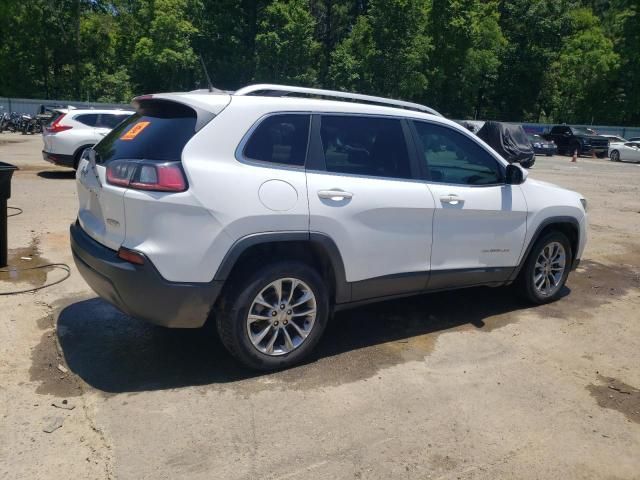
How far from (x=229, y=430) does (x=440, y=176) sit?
2621 mm

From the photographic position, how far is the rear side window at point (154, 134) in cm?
369

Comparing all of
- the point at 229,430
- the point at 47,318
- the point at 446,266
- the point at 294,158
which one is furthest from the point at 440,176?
the point at 47,318

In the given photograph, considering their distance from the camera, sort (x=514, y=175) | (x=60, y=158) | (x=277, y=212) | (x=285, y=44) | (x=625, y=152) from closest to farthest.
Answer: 1. (x=277, y=212)
2. (x=514, y=175)
3. (x=60, y=158)
4. (x=625, y=152)
5. (x=285, y=44)

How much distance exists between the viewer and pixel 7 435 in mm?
3184

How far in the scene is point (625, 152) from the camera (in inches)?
1281

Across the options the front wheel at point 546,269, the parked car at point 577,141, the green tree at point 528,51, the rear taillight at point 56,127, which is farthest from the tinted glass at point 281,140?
the green tree at point 528,51

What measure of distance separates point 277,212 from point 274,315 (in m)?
0.72

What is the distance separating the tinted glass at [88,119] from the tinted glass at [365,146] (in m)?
10.4

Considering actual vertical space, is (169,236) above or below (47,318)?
above

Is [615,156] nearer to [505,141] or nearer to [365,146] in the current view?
[505,141]

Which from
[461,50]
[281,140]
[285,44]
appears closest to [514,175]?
[281,140]

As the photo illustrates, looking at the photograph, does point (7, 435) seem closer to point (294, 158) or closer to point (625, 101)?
point (294, 158)

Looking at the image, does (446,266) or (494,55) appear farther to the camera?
(494,55)

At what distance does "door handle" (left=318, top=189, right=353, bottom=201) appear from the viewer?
3980mm
